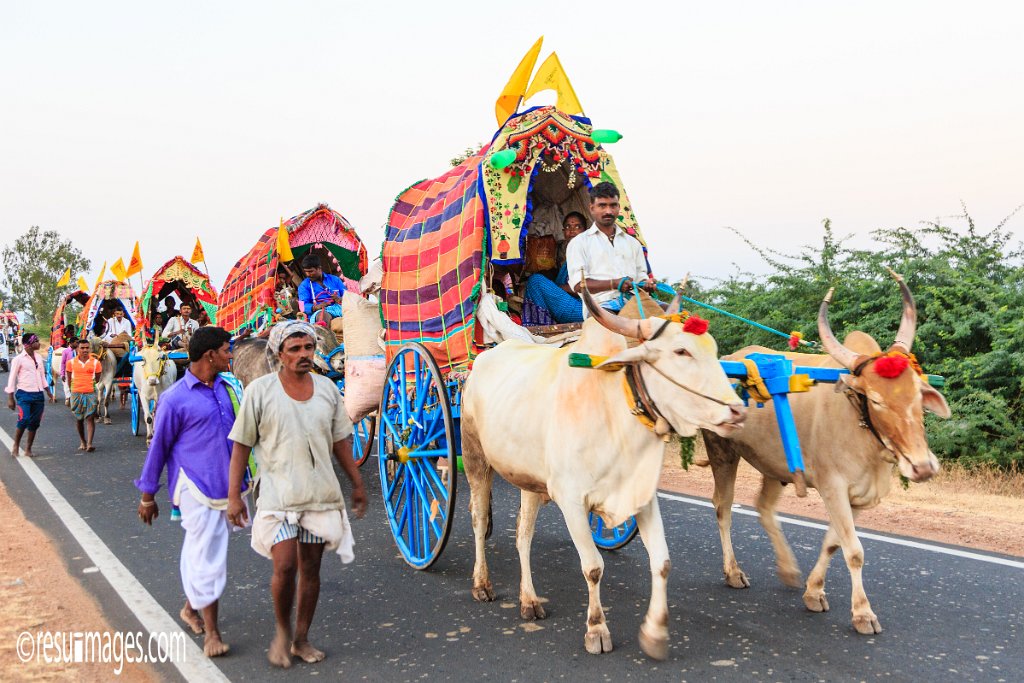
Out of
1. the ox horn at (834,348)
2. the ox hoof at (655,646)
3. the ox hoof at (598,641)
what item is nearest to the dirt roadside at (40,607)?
the ox hoof at (598,641)

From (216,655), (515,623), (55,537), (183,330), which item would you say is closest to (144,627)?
(216,655)

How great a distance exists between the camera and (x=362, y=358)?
8398 mm

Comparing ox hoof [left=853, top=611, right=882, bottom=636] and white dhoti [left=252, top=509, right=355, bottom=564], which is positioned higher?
white dhoti [left=252, top=509, right=355, bottom=564]

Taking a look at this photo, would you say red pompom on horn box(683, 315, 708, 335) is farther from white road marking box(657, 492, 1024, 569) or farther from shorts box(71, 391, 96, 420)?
shorts box(71, 391, 96, 420)

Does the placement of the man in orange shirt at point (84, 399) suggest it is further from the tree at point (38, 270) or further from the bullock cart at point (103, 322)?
the tree at point (38, 270)

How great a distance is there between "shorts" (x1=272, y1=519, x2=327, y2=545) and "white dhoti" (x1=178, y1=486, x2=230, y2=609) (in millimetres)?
613

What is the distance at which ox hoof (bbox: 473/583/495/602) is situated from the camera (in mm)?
5559

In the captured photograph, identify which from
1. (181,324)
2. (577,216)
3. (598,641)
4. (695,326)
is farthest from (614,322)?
(181,324)

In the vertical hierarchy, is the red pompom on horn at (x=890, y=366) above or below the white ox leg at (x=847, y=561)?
above

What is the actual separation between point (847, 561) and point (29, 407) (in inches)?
451

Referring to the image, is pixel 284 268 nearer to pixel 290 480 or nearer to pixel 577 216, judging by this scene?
pixel 577 216

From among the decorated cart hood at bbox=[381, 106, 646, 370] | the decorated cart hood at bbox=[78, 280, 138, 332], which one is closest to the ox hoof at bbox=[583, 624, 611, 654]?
the decorated cart hood at bbox=[381, 106, 646, 370]

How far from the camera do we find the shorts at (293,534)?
14.6 ft

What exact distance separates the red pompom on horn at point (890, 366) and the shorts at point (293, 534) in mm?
3029
